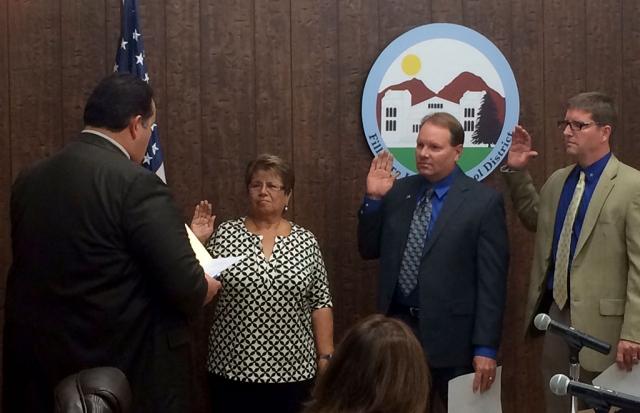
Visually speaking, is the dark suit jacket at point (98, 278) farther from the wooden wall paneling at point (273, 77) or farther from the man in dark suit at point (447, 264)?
the wooden wall paneling at point (273, 77)

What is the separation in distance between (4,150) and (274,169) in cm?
114

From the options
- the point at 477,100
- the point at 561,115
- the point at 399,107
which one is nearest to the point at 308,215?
the point at 399,107

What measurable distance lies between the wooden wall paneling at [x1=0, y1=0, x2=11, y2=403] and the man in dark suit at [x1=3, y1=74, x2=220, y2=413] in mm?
1105

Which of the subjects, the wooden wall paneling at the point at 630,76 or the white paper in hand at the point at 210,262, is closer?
the white paper in hand at the point at 210,262

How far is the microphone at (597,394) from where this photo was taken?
5.16 ft

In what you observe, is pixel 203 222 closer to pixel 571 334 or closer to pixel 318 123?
pixel 318 123

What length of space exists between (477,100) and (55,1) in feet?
5.85

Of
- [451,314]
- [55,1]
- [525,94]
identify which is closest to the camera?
[451,314]

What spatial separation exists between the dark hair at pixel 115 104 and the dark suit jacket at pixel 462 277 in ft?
3.53

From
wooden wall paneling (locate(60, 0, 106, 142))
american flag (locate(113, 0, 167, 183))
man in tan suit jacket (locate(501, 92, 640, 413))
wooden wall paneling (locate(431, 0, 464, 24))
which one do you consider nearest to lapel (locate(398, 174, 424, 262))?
man in tan suit jacket (locate(501, 92, 640, 413))

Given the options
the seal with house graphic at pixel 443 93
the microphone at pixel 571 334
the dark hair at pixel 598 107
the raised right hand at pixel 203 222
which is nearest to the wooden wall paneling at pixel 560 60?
the seal with house graphic at pixel 443 93

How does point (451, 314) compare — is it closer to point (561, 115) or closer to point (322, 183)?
point (322, 183)

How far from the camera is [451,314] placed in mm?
2738

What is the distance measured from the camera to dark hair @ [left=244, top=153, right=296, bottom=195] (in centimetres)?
301
